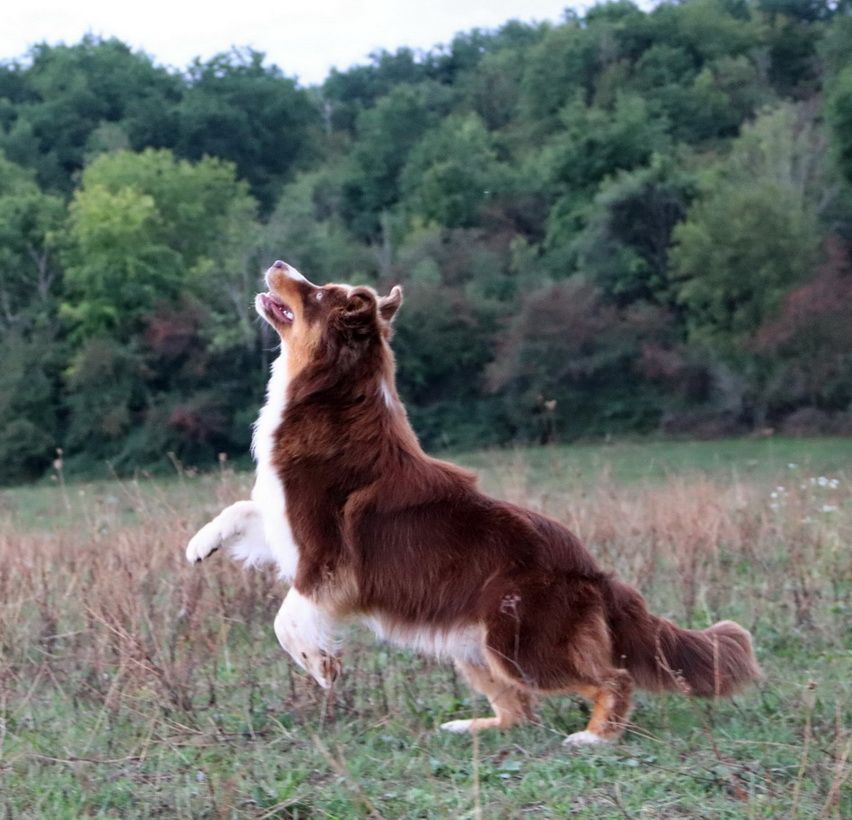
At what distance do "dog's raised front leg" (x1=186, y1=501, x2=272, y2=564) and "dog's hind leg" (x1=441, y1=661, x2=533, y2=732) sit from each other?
1.11m

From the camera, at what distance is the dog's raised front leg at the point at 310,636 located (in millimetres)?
5422

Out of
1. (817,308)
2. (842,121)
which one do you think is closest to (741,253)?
(817,308)

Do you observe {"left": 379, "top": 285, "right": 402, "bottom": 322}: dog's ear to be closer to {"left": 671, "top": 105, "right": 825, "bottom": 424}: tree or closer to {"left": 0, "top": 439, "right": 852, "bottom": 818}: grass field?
{"left": 0, "top": 439, "right": 852, "bottom": 818}: grass field

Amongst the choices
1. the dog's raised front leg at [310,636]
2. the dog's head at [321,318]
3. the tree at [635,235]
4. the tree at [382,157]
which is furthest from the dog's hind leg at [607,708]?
the tree at [382,157]

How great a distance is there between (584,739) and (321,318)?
2175 mm

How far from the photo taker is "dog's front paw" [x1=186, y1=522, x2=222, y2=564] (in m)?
5.89

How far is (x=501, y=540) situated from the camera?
17.6 ft

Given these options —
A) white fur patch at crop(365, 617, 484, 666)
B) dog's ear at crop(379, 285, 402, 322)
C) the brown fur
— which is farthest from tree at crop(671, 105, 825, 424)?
white fur patch at crop(365, 617, 484, 666)

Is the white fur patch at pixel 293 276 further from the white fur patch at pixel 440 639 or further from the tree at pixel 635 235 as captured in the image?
the tree at pixel 635 235

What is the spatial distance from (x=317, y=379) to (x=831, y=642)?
333cm

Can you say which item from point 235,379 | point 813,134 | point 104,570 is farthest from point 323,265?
point 104,570

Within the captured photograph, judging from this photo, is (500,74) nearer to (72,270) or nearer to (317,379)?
(72,270)

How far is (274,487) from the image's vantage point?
5.50m

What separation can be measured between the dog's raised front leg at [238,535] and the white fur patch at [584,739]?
1641 mm
